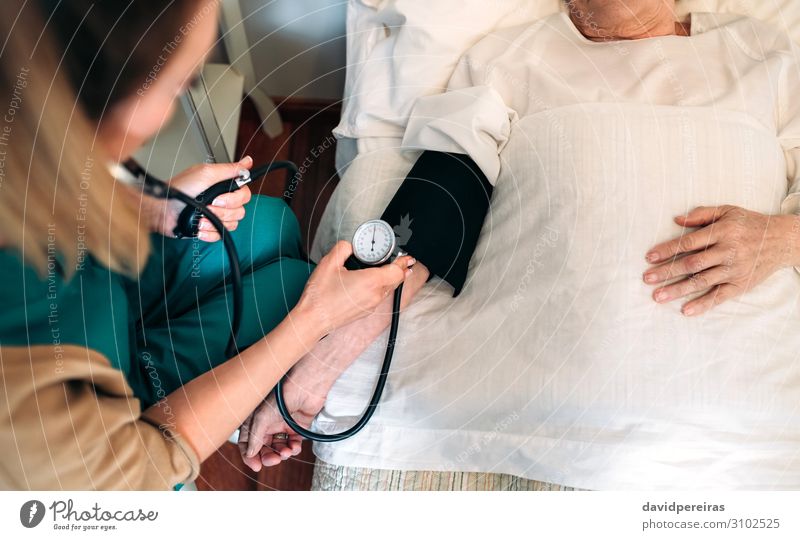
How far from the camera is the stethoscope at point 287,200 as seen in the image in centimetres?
50

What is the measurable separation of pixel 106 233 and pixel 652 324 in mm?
530

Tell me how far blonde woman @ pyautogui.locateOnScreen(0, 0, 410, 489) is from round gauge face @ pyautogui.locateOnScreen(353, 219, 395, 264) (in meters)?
0.12

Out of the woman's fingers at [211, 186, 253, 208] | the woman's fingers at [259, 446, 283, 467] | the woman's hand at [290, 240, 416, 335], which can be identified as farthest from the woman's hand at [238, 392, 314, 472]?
the woman's fingers at [211, 186, 253, 208]

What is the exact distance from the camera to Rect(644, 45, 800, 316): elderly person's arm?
58 cm

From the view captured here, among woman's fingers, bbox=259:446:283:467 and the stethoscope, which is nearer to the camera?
the stethoscope

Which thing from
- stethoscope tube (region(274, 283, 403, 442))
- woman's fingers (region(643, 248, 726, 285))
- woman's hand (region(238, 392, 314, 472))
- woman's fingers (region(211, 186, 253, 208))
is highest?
woman's fingers (region(211, 186, 253, 208))

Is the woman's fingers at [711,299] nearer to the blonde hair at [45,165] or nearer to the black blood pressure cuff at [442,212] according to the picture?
the black blood pressure cuff at [442,212]

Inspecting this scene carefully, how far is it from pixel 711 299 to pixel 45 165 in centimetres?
63

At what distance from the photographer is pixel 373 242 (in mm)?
598

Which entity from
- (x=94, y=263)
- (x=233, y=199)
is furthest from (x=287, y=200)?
(x=94, y=263)

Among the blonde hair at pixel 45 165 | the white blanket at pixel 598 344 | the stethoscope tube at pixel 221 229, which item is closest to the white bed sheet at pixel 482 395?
the white blanket at pixel 598 344

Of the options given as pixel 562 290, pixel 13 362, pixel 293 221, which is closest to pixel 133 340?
pixel 13 362

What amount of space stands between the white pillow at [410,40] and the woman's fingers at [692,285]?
0.36m

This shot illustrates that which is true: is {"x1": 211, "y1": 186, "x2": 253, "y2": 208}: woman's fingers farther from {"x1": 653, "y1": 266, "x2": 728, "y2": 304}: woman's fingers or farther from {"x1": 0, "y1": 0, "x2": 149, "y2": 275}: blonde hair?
{"x1": 653, "y1": 266, "x2": 728, "y2": 304}: woman's fingers
